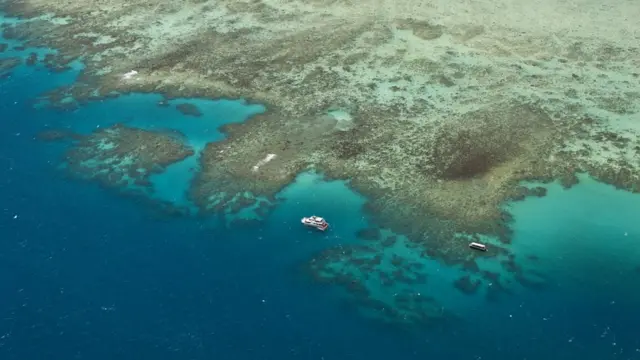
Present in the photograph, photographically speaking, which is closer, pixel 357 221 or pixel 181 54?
pixel 357 221

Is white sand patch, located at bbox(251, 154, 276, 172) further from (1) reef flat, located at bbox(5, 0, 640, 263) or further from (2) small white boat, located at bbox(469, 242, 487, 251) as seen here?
(2) small white boat, located at bbox(469, 242, 487, 251)

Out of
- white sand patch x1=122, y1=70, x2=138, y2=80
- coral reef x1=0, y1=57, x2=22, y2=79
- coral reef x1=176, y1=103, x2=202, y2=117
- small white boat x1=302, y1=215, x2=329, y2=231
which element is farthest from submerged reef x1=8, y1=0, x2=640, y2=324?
small white boat x1=302, y1=215, x2=329, y2=231

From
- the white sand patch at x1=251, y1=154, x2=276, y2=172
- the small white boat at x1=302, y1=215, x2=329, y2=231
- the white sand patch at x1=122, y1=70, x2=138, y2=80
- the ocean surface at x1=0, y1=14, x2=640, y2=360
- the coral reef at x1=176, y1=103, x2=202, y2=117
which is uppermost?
the white sand patch at x1=122, y1=70, x2=138, y2=80

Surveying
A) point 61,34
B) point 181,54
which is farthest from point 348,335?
point 61,34

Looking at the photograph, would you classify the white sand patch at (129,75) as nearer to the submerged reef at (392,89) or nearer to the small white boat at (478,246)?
the submerged reef at (392,89)

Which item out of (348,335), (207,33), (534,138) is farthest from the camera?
(207,33)

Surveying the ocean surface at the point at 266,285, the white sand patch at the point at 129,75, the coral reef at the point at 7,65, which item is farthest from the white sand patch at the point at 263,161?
the coral reef at the point at 7,65

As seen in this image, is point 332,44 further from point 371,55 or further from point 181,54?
point 181,54

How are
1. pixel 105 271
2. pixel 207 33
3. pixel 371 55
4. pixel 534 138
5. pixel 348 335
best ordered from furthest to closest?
1. pixel 207 33
2. pixel 371 55
3. pixel 534 138
4. pixel 105 271
5. pixel 348 335
